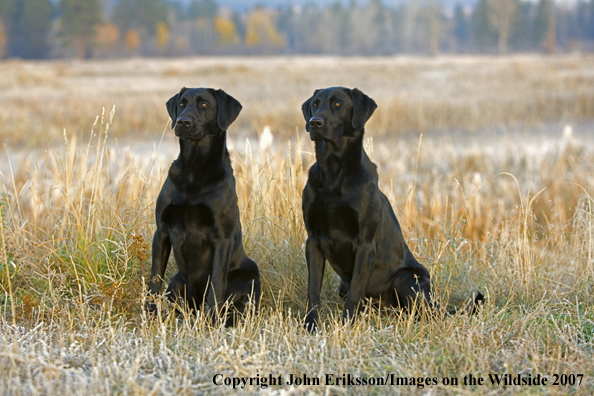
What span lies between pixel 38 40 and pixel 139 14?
1537 cm

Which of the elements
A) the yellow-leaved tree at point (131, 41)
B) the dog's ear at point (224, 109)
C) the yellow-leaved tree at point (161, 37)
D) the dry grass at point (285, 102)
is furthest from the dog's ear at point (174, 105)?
the yellow-leaved tree at point (161, 37)

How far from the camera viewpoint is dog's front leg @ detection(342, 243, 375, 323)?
3725mm

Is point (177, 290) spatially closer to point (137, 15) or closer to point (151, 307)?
point (151, 307)

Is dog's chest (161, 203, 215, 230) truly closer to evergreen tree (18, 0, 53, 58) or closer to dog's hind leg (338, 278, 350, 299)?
dog's hind leg (338, 278, 350, 299)

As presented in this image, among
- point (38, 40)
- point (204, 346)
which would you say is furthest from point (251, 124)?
point (38, 40)

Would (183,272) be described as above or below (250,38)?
below

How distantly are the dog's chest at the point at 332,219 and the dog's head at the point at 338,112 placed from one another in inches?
15.4

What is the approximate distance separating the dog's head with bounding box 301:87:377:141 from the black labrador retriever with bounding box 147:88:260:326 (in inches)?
20.3

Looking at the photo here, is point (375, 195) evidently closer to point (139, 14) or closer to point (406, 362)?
point (406, 362)

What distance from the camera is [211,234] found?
3.72 metres

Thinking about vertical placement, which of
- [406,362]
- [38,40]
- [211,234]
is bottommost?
[406,362]

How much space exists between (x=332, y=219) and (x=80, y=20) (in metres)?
59.8

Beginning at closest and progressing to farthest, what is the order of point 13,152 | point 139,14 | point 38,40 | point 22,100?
point 13,152 → point 22,100 → point 38,40 → point 139,14

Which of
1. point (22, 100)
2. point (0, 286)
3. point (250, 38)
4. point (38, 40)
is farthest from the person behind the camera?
point (250, 38)
